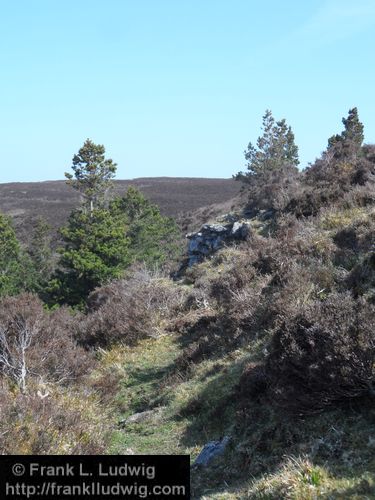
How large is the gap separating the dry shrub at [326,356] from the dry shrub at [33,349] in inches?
214

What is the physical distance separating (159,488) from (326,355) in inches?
88.4

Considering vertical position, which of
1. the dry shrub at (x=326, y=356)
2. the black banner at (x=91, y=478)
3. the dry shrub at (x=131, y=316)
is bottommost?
the dry shrub at (x=131, y=316)

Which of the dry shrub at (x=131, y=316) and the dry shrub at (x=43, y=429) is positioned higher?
the dry shrub at (x=43, y=429)

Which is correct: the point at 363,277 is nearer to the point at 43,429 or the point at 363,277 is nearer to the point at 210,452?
the point at 210,452

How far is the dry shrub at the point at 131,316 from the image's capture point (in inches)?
564

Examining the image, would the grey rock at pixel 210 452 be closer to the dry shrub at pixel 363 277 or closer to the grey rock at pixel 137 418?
the grey rock at pixel 137 418

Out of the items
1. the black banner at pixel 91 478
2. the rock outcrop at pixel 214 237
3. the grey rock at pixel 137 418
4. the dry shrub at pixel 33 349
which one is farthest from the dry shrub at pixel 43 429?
the rock outcrop at pixel 214 237

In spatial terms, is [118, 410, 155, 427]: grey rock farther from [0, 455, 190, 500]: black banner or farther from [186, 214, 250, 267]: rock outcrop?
[186, 214, 250, 267]: rock outcrop

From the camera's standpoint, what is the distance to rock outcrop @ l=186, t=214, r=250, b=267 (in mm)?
A: 20167

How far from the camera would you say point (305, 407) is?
603 centimetres

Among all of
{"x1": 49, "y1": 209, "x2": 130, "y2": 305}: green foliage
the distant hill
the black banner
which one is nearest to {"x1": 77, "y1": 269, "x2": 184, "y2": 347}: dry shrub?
{"x1": 49, "y1": 209, "x2": 130, "y2": 305}: green foliage

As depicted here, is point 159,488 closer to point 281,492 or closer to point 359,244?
point 281,492

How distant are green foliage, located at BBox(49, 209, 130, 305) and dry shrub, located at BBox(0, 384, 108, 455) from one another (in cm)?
1559

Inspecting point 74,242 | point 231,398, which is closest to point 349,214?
point 231,398
